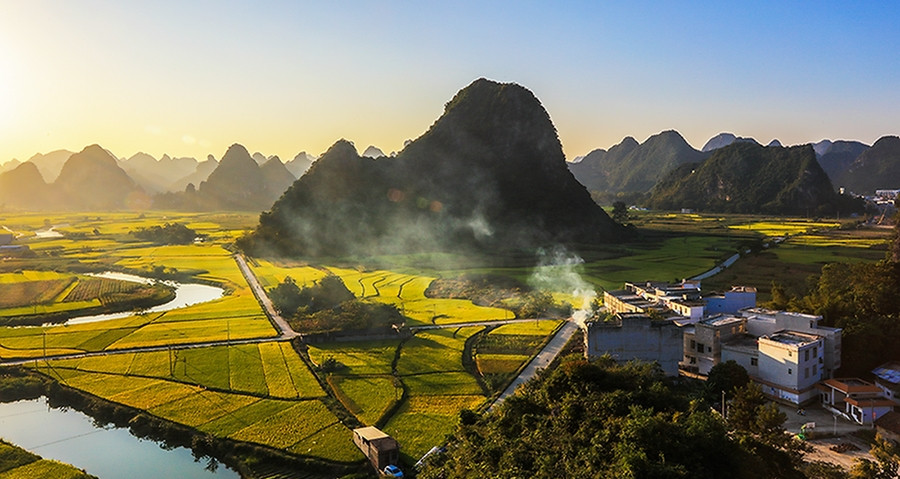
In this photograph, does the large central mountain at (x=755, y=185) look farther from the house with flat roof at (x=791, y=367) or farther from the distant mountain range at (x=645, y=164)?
the house with flat roof at (x=791, y=367)

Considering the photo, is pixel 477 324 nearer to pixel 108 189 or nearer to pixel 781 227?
pixel 781 227

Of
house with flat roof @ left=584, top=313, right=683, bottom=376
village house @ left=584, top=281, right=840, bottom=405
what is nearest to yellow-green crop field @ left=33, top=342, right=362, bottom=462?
house with flat roof @ left=584, top=313, right=683, bottom=376

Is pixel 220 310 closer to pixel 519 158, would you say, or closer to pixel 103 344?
pixel 103 344

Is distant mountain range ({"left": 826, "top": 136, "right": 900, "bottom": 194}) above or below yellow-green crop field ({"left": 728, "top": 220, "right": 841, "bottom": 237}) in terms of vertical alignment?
above

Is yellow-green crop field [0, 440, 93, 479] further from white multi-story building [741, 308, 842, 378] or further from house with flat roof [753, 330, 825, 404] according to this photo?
white multi-story building [741, 308, 842, 378]

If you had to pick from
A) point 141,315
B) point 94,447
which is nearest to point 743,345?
point 94,447

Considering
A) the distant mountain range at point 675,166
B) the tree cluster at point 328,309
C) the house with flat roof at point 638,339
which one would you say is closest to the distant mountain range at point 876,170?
the distant mountain range at point 675,166

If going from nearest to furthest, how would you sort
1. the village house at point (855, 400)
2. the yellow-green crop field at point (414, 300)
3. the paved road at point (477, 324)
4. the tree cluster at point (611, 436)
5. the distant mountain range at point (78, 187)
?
the tree cluster at point (611, 436)
the village house at point (855, 400)
the paved road at point (477, 324)
the yellow-green crop field at point (414, 300)
the distant mountain range at point (78, 187)

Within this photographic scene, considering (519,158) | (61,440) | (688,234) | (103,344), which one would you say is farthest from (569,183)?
(61,440)
